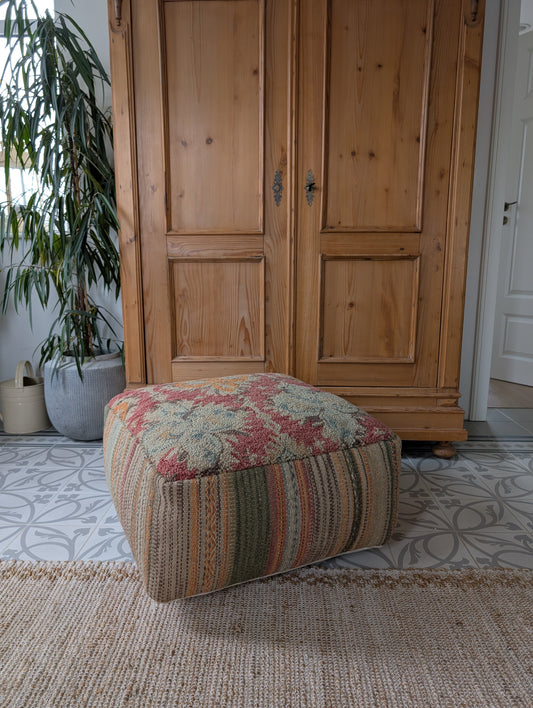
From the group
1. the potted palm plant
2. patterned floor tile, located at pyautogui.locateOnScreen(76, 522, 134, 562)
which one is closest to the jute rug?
patterned floor tile, located at pyautogui.locateOnScreen(76, 522, 134, 562)

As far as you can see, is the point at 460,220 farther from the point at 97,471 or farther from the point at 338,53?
the point at 97,471

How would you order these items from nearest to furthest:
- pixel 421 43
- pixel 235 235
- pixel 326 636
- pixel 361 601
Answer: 1. pixel 326 636
2. pixel 361 601
3. pixel 421 43
4. pixel 235 235

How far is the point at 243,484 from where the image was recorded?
107cm

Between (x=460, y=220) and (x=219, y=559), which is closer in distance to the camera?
(x=219, y=559)

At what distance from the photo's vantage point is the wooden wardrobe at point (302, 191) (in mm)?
1677

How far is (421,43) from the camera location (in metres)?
1.67

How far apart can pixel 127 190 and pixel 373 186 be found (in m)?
0.84

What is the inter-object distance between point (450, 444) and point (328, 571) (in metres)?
0.93

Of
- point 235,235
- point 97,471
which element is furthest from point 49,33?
point 97,471

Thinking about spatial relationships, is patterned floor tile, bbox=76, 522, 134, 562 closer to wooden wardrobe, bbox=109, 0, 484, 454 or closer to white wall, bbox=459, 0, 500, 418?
wooden wardrobe, bbox=109, 0, 484, 454

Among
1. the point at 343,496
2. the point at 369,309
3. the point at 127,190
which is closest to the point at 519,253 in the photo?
the point at 369,309

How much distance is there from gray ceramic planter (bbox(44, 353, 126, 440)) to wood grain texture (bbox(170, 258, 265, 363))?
0.37 meters

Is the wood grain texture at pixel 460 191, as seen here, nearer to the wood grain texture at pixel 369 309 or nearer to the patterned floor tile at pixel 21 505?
the wood grain texture at pixel 369 309

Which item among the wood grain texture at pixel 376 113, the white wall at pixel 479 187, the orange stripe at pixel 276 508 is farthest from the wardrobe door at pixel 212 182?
the white wall at pixel 479 187
